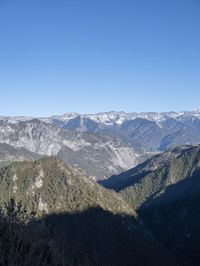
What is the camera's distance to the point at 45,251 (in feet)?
88.5

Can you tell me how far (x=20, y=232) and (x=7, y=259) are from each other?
77.4 inches

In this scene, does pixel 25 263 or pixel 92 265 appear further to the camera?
pixel 92 265

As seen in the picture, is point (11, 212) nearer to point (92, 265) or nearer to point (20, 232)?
point (20, 232)

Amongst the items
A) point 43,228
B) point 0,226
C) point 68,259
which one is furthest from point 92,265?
point 0,226

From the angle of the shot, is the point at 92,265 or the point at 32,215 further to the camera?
the point at 92,265

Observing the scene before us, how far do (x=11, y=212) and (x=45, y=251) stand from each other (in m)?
4.74

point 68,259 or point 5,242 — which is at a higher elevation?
point 5,242

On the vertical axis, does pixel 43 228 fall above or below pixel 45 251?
above

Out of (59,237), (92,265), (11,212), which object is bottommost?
(92,265)

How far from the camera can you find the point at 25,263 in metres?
20.2

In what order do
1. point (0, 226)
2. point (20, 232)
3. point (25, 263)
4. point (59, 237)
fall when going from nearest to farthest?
point (25, 263) → point (20, 232) → point (0, 226) → point (59, 237)

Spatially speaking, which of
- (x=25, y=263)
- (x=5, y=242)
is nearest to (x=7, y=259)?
(x=25, y=263)

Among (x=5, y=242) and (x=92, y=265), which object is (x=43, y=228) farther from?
(x=92, y=265)

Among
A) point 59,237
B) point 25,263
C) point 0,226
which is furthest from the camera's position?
point 59,237
